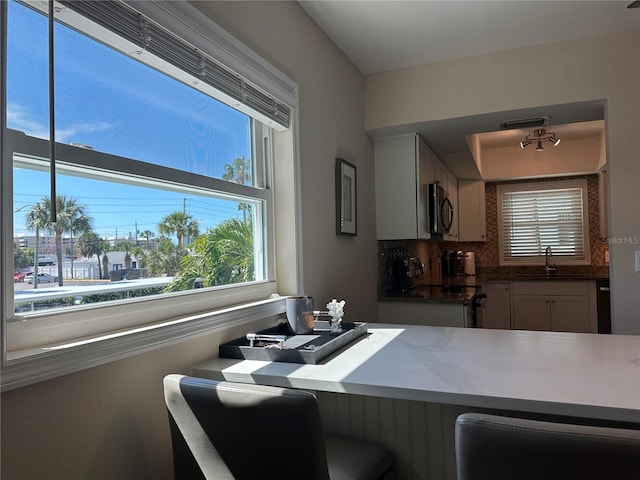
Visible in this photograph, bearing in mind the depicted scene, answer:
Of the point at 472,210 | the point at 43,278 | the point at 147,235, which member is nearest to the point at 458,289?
the point at 472,210

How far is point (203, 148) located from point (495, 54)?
2.18m

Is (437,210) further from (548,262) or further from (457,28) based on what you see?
(548,262)

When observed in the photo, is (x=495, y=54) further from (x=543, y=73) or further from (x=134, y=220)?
(x=134, y=220)

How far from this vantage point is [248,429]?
3.35ft

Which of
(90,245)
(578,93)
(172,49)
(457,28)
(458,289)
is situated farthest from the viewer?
(458,289)

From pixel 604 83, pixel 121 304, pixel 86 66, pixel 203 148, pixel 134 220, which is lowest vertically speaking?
pixel 121 304

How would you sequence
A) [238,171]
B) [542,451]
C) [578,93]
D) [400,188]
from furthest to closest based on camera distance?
[400,188] < [578,93] < [238,171] < [542,451]

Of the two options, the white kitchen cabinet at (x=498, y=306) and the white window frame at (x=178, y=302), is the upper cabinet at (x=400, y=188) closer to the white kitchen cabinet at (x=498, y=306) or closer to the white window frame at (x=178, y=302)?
the white window frame at (x=178, y=302)

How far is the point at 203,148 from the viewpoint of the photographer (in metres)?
1.80

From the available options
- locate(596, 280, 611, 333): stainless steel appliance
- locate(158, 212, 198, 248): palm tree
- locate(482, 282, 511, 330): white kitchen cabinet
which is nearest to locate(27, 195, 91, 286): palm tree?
locate(158, 212, 198, 248): palm tree

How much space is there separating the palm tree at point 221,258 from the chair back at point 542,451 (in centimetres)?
114

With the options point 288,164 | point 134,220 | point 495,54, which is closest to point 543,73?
point 495,54

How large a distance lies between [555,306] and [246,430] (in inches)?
200

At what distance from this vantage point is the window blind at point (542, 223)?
5.74 meters
